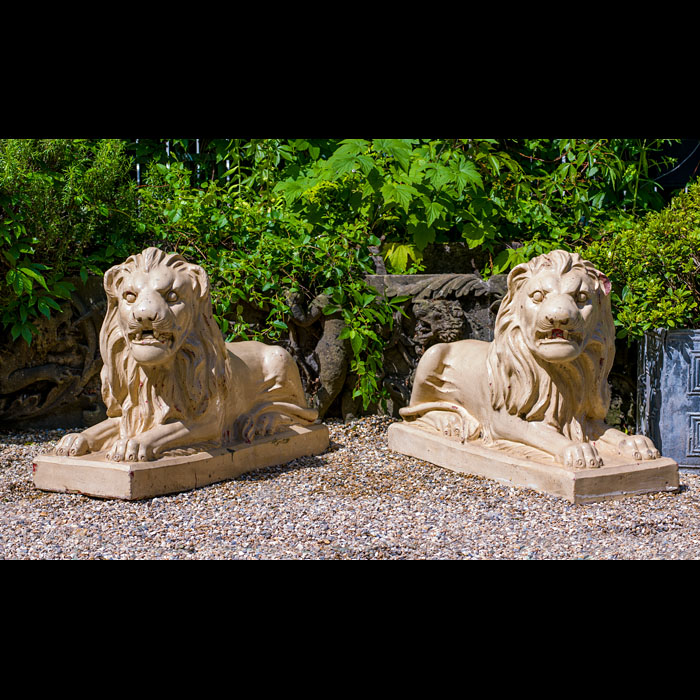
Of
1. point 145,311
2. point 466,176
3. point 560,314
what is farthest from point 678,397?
point 145,311

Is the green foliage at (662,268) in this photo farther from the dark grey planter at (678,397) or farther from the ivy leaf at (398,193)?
the ivy leaf at (398,193)

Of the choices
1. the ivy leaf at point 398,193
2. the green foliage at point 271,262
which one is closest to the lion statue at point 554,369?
the green foliage at point 271,262

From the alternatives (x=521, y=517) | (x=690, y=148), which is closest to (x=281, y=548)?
(x=521, y=517)

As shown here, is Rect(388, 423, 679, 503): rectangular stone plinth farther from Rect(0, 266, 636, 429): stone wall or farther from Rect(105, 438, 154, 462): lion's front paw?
Rect(105, 438, 154, 462): lion's front paw

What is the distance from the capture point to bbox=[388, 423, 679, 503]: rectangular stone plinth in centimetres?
447

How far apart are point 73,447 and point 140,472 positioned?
Result: 1.60 ft

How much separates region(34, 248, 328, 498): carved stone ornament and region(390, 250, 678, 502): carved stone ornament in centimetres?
141

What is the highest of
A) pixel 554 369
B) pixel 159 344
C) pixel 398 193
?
pixel 398 193

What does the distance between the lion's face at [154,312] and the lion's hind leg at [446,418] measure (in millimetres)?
1805

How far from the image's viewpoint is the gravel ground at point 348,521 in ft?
12.4

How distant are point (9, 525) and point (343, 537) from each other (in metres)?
1.60

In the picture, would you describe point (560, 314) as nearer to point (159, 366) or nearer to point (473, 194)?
point (159, 366)

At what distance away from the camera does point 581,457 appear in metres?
4.57

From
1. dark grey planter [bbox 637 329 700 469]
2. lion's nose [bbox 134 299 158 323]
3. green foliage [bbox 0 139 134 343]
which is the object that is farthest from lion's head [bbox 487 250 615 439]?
green foliage [bbox 0 139 134 343]
